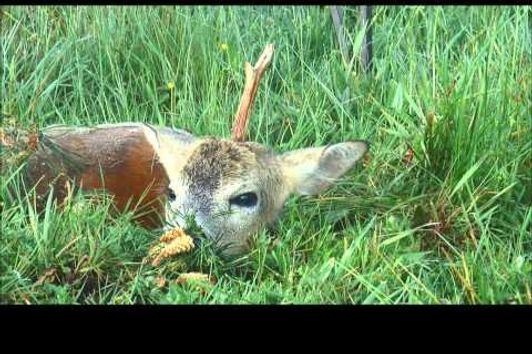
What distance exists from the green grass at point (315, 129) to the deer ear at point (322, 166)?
0.13 ft

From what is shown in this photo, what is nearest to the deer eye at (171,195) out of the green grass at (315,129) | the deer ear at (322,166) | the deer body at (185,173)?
the deer body at (185,173)

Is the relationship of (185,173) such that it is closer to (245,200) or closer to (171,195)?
(171,195)

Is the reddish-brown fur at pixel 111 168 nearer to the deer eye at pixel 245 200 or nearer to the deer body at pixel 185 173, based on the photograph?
the deer body at pixel 185 173

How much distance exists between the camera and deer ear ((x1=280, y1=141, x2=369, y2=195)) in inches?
141

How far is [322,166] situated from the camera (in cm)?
359

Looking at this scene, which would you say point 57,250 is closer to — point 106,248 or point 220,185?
point 106,248

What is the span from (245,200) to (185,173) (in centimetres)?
22

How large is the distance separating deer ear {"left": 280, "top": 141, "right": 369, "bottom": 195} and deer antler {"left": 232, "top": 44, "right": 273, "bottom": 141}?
227 mm

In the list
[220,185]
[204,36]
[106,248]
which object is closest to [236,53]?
[204,36]

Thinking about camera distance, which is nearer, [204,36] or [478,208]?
[478,208]

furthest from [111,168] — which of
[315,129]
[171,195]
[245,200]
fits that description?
[315,129]

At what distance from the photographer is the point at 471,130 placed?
140 inches

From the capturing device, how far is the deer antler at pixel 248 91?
12.0ft
